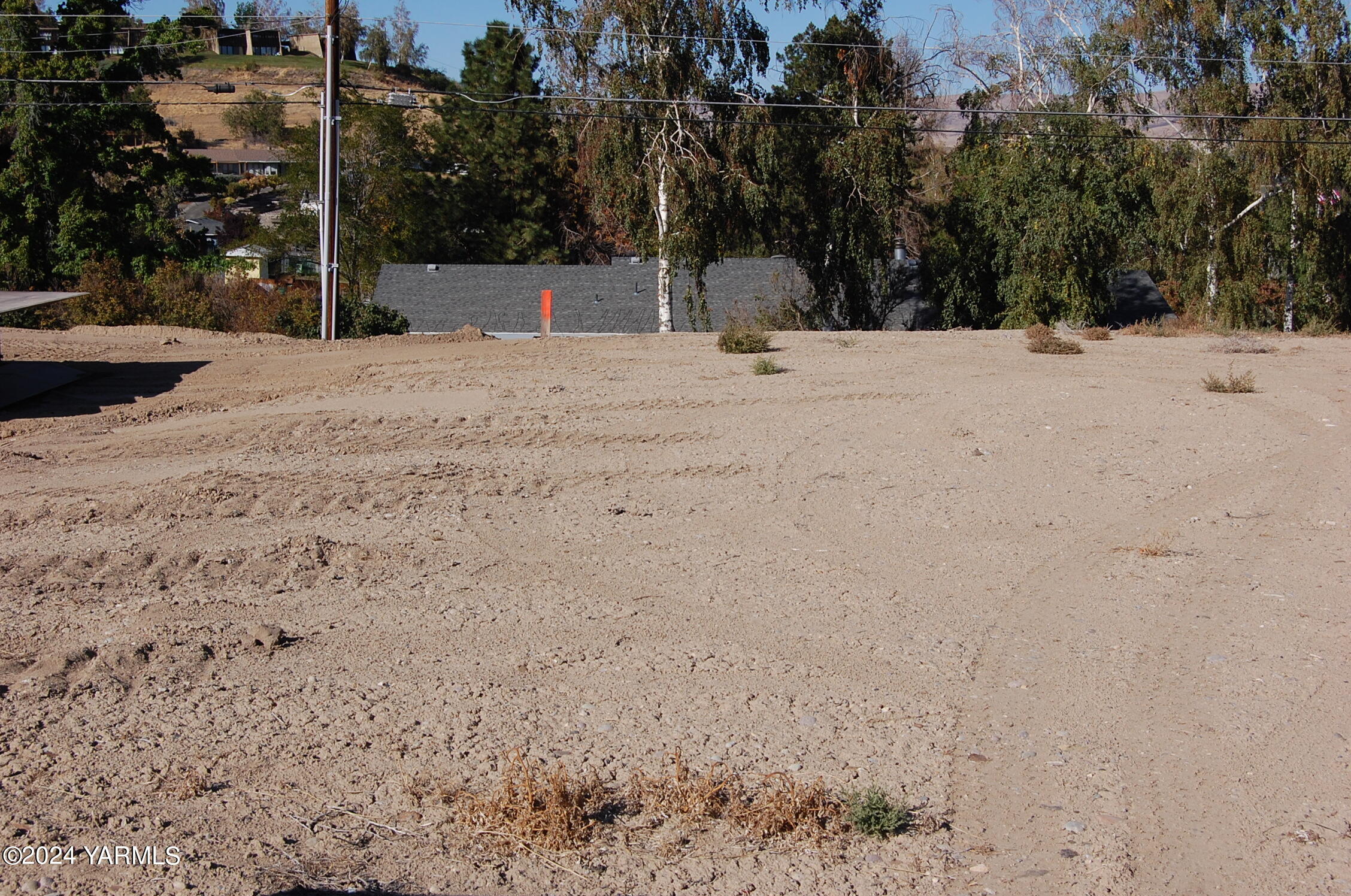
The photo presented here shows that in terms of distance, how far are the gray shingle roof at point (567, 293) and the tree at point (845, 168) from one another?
213 centimetres

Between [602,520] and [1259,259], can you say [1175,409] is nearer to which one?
[602,520]

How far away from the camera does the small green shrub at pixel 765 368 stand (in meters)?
18.8

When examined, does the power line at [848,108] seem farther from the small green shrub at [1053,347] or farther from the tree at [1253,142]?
the small green shrub at [1053,347]

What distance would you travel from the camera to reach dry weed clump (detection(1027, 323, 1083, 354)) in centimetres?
2227

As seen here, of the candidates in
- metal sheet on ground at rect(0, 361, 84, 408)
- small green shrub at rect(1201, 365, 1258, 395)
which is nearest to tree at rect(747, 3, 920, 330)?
small green shrub at rect(1201, 365, 1258, 395)

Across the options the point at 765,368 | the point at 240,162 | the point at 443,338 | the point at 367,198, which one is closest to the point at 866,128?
the point at 443,338

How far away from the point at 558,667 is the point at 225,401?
1177 cm

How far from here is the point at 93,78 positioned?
39.9 meters

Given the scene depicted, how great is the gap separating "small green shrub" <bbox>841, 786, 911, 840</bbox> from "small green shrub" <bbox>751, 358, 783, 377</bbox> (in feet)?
44.9

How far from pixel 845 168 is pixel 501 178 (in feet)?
98.7

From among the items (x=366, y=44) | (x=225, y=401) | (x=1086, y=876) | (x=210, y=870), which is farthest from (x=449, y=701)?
(x=366, y=44)

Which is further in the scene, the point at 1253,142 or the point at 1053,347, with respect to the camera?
the point at 1253,142

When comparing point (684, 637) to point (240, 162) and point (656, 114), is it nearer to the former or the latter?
point (656, 114)

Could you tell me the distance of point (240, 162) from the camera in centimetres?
11331
